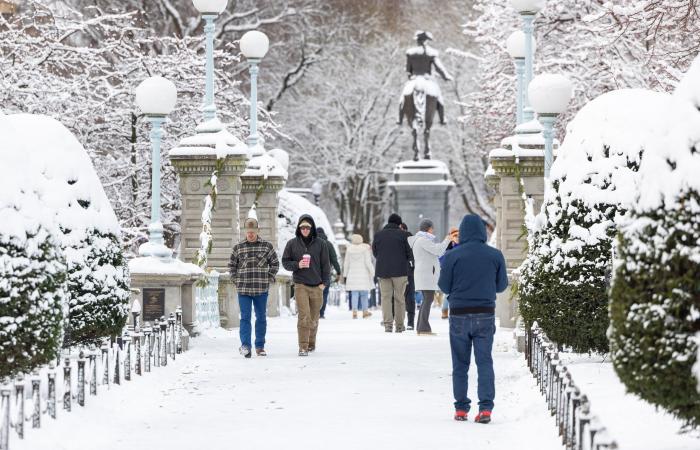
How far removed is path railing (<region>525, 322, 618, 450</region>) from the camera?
8203 millimetres

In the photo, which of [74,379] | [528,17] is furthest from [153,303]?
[528,17]

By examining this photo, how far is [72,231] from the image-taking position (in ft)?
49.2

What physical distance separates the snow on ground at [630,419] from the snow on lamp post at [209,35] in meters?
9.79

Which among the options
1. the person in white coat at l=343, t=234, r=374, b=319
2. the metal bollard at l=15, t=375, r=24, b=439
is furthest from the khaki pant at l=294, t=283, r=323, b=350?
the person in white coat at l=343, t=234, r=374, b=319

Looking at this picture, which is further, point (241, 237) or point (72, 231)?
point (241, 237)

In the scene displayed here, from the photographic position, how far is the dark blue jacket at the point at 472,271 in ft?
40.9

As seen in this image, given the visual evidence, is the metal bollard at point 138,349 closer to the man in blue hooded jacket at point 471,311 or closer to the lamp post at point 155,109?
the man in blue hooded jacket at point 471,311

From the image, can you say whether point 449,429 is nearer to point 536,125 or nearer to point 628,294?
point 628,294

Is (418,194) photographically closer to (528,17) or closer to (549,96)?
(528,17)

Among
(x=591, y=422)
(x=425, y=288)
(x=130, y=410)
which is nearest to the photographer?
(x=591, y=422)

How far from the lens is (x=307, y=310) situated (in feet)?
60.6

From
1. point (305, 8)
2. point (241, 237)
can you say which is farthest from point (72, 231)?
point (305, 8)

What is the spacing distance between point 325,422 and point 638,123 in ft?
14.2

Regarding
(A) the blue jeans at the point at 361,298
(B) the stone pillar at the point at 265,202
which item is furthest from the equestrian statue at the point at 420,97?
(B) the stone pillar at the point at 265,202
